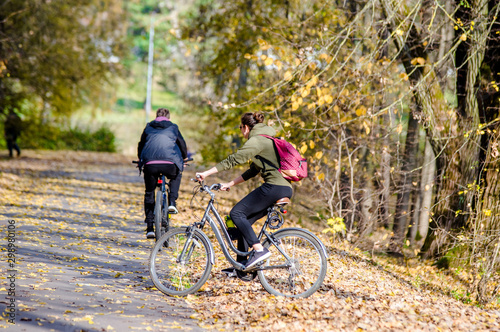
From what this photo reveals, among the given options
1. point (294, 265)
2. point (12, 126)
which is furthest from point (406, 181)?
point (12, 126)

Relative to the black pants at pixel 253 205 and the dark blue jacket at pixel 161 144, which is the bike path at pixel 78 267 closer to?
the black pants at pixel 253 205

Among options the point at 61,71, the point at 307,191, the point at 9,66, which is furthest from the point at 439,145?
the point at 61,71

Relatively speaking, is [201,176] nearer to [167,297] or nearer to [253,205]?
[253,205]

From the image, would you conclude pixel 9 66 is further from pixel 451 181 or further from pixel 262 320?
pixel 262 320

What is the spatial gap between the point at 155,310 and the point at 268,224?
140 centimetres

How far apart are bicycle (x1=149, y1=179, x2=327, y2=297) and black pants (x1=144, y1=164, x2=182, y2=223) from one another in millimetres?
2262

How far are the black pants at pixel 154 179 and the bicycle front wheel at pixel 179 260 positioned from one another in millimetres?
2278

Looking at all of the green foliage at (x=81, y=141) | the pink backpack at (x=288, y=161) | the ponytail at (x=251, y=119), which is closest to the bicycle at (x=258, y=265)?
the pink backpack at (x=288, y=161)

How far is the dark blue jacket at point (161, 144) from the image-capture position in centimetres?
788

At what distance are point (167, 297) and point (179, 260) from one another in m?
0.40

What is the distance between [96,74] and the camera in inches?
1017

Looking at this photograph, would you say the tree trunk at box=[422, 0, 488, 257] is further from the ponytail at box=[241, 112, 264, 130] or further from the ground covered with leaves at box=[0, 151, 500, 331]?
the ponytail at box=[241, 112, 264, 130]

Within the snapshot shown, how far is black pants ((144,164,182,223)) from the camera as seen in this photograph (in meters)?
7.91

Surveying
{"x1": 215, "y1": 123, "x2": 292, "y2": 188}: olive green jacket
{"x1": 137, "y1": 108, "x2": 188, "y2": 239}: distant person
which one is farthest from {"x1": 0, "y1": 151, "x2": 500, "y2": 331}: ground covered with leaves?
{"x1": 215, "y1": 123, "x2": 292, "y2": 188}: olive green jacket
